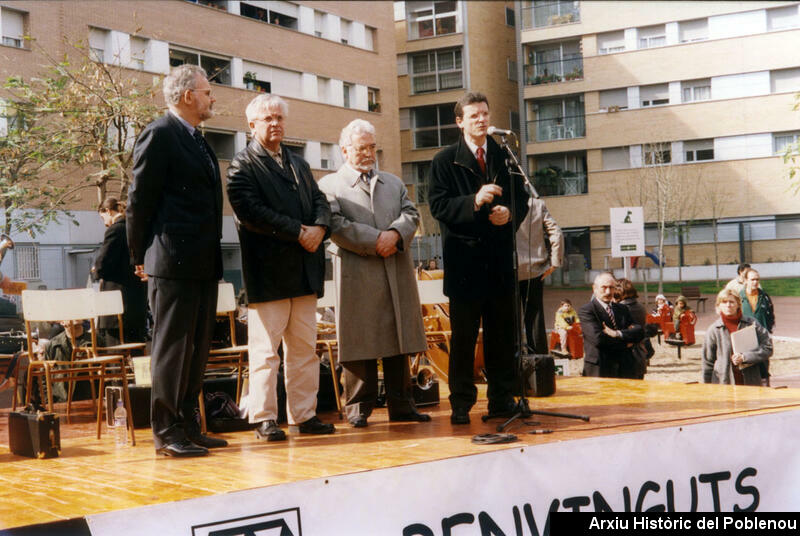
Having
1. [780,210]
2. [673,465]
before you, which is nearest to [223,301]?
[673,465]

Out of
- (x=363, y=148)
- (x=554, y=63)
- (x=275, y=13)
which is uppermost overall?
(x=554, y=63)

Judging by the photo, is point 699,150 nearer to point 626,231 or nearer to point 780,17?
point 780,17

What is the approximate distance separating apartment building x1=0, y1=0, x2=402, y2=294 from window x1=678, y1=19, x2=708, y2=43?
27.1 feet

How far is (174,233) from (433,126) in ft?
93.9

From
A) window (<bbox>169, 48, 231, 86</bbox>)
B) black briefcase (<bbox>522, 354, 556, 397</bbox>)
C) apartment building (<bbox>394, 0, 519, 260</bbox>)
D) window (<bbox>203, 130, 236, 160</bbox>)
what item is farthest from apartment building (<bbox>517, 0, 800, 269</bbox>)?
black briefcase (<bbox>522, 354, 556, 397</bbox>)

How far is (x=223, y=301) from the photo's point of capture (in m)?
5.44

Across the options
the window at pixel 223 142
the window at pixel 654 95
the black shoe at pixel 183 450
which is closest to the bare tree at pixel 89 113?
the black shoe at pixel 183 450

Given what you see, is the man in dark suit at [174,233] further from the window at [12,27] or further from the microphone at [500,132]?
the window at [12,27]

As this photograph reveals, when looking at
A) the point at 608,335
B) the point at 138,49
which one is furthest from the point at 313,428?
the point at 138,49

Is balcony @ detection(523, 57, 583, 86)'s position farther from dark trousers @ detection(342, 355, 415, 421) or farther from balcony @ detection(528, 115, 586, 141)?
dark trousers @ detection(342, 355, 415, 421)

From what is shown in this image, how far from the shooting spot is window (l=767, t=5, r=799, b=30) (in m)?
23.4

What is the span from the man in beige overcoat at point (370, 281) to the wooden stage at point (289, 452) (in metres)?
0.22

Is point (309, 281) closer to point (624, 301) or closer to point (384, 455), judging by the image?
point (384, 455)

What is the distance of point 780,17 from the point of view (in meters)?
23.6
